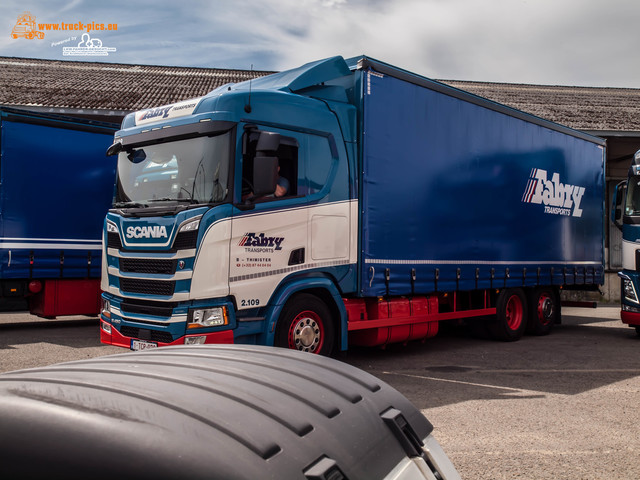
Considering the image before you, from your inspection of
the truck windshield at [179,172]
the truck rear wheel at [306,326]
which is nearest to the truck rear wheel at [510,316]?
the truck rear wheel at [306,326]

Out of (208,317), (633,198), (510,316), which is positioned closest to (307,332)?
(208,317)

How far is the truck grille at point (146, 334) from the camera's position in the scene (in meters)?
6.54

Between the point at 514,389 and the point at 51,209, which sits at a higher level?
the point at 51,209

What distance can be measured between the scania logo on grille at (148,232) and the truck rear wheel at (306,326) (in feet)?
5.30

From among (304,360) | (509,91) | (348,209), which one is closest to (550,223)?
(348,209)

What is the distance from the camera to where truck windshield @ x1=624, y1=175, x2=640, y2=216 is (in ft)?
39.9

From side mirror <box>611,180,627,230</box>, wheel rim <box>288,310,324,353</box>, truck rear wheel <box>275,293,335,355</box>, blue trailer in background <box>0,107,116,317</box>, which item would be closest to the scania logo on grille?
truck rear wheel <box>275,293,335,355</box>

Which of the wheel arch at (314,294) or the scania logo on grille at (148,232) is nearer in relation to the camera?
the scania logo on grille at (148,232)

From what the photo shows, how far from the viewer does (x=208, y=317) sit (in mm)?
6512

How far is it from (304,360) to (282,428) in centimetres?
67

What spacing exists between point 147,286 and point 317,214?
6.90 ft

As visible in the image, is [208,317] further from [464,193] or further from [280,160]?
[464,193]

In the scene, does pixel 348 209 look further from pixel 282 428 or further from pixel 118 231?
pixel 282 428

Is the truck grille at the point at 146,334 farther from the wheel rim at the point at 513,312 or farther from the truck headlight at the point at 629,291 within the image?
the truck headlight at the point at 629,291
